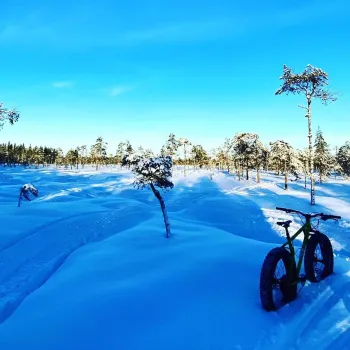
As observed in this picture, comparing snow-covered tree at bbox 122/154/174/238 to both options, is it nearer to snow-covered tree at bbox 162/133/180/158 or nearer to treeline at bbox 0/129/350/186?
treeline at bbox 0/129/350/186

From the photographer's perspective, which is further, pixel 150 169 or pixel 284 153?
pixel 284 153

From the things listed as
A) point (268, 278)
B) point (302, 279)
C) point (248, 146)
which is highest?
point (248, 146)

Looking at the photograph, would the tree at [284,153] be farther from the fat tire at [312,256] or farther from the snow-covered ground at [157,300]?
the fat tire at [312,256]

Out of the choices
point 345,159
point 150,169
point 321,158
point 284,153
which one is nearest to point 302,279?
point 150,169

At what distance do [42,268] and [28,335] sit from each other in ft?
20.6

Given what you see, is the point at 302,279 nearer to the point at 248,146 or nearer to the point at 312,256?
the point at 312,256

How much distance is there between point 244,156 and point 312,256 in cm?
5064

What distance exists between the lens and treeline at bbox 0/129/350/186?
4819cm

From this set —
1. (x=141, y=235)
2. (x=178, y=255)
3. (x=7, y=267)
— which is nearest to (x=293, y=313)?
(x=178, y=255)

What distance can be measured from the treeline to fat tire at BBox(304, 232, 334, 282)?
10.1m

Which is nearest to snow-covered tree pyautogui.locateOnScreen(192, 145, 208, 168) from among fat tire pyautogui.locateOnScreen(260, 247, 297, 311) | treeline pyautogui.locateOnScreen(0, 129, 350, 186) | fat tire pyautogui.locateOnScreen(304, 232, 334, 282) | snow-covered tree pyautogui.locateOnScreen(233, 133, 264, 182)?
treeline pyautogui.locateOnScreen(0, 129, 350, 186)

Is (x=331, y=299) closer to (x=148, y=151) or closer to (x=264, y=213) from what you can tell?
(x=148, y=151)

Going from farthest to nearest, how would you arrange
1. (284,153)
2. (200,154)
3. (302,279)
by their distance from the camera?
(200,154) → (284,153) → (302,279)

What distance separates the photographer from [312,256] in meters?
6.80
